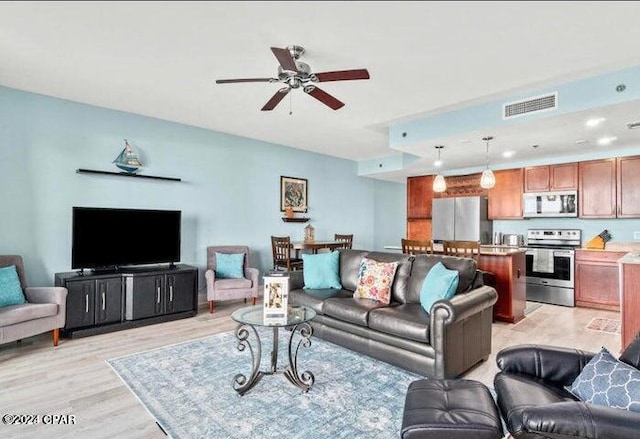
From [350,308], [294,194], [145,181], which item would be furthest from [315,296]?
[294,194]

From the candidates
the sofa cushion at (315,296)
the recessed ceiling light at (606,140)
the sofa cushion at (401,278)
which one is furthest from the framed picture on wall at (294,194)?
the recessed ceiling light at (606,140)

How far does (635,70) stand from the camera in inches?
125

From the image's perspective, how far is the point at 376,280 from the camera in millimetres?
3607

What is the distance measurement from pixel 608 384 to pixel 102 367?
359cm

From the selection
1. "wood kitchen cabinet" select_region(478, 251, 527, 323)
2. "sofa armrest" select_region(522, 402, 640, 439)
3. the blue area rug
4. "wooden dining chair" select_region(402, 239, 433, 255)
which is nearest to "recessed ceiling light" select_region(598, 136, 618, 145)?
"wood kitchen cabinet" select_region(478, 251, 527, 323)

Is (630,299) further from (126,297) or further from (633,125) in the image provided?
(126,297)

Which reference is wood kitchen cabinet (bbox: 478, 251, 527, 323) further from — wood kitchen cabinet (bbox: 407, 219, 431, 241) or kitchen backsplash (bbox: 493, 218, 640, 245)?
wood kitchen cabinet (bbox: 407, 219, 431, 241)

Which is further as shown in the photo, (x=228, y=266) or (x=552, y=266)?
(x=552, y=266)

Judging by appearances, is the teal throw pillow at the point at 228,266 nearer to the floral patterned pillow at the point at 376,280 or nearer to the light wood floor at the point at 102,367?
the light wood floor at the point at 102,367

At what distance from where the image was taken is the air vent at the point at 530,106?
11.9 ft

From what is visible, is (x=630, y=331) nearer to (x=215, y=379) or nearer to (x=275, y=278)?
(x=275, y=278)

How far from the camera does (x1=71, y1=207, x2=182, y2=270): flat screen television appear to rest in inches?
161

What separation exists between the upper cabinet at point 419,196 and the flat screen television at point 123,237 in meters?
4.99

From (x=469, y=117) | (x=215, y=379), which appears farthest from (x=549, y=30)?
(x=215, y=379)
